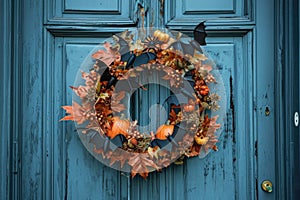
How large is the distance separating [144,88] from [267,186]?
0.74m

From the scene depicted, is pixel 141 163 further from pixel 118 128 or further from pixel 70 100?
pixel 70 100

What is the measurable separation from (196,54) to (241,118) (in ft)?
1.24

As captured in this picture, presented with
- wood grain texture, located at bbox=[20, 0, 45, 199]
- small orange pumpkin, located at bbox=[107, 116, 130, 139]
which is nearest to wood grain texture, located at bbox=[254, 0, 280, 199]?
small orange pumpkin, located at bbox=[107, 116, 130, 139]

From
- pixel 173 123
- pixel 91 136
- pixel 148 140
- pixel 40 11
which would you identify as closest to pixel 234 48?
pixel 173 123

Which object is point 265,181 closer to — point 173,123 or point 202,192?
point 202,192

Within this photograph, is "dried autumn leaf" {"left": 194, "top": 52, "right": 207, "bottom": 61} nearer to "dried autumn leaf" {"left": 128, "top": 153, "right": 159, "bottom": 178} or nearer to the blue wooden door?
the blue wooden door

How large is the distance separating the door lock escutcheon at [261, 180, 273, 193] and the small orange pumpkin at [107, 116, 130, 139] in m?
0.70

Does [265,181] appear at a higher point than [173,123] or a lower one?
lower

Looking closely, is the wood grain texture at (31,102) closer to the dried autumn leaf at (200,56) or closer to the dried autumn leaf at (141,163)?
the dried autumn leaf at (141,163)

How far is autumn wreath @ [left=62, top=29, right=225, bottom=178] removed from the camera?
2.01m

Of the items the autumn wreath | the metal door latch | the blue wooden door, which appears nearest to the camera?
the metal door latch

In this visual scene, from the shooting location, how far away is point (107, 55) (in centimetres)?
205

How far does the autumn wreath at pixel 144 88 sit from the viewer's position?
79.1 inches

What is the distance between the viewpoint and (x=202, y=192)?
2129mm
